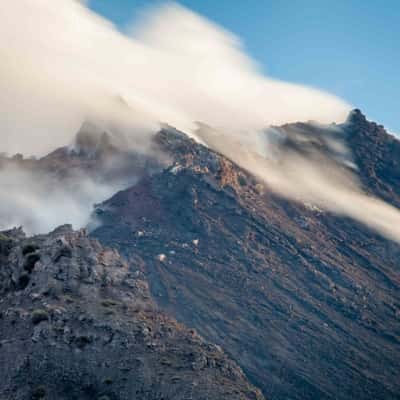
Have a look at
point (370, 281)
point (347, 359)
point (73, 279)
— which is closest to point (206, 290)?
point (347, 359)

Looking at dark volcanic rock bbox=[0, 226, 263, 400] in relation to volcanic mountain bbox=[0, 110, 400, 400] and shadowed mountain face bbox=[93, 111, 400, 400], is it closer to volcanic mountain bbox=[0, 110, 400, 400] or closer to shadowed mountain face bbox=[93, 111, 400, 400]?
volcanic mountain bbox=[0, 110, 400, 400]

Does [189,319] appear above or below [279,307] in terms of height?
below

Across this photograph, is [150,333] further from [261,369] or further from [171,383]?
[261,369]

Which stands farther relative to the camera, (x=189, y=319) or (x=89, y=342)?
(x=189, y=319)

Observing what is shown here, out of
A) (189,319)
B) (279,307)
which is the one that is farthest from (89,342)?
(279,307)

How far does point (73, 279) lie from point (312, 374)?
85.1 m

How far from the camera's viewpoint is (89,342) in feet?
206

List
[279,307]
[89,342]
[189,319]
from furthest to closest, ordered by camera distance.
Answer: [279,307] → [189,319] → [89,342]

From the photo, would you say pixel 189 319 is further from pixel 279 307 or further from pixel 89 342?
pixel 89 342

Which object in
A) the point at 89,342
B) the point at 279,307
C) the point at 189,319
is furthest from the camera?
the point at 279,307

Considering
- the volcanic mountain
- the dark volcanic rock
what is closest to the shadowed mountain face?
the volcanic mountain

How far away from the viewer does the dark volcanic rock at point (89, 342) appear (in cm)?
5856

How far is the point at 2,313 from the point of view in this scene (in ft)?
221

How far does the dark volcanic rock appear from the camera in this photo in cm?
5856
